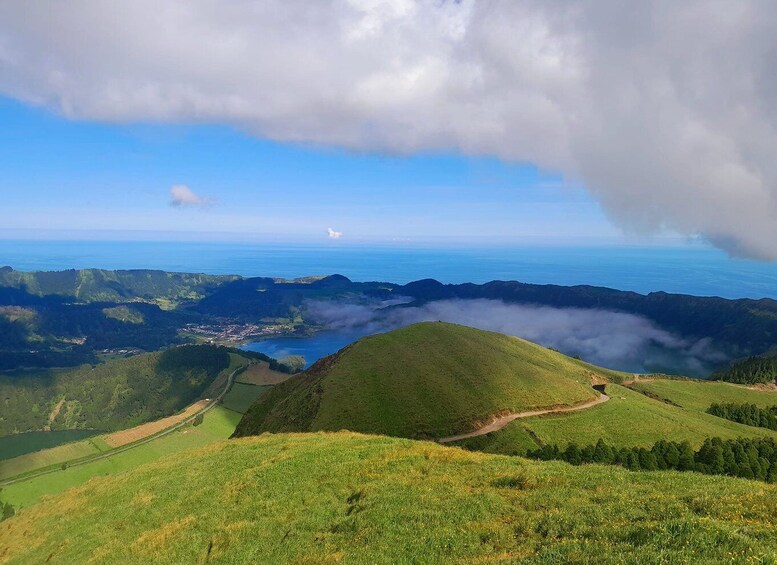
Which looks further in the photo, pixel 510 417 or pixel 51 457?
pixel 51 457

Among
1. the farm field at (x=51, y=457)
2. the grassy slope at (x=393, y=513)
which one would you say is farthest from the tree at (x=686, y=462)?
the farm field at (x=51, y=457)

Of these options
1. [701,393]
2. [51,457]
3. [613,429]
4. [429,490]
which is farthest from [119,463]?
[701,393]

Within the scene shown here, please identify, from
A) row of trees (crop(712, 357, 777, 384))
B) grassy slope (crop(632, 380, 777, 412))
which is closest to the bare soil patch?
grassy slope (crop(632, 380, 777, 412))

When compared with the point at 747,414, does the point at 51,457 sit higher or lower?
lower

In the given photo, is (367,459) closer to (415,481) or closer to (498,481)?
(415,481)

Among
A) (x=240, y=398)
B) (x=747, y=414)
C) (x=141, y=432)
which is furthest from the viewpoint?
(x=240, y=398)

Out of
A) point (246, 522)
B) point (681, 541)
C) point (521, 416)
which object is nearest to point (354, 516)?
point (246, 522)

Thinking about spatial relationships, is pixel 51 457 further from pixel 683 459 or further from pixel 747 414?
pixel 747 414
